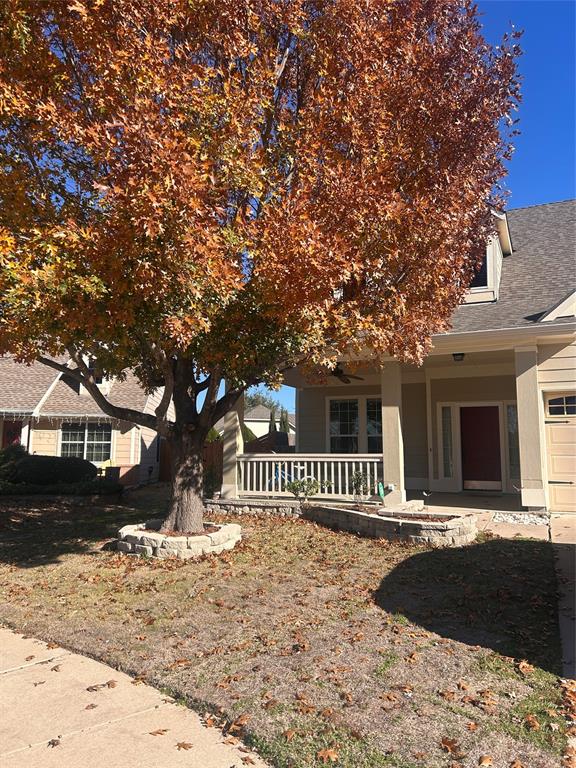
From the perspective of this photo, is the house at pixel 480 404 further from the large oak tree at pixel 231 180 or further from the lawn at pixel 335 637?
the lawn at pixel 335 637

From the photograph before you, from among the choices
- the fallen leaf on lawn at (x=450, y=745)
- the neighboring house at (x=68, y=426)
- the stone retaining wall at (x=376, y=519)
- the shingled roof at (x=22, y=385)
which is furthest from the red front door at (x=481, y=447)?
the shingled roof at (x=22, y=385)

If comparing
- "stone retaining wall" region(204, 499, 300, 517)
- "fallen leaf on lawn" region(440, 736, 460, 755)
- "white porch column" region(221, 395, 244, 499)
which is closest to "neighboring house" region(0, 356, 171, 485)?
"white porch column" region(221, 395, 244, 499)

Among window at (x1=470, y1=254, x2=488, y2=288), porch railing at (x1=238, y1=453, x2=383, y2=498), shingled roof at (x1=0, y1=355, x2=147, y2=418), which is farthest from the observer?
shingled roof at (x1=0, y1=355, x2=147, y2=418)

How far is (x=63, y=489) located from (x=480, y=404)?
11.8 m

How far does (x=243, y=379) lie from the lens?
8.34 m

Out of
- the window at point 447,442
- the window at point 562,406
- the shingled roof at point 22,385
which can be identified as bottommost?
the window at point 447,442

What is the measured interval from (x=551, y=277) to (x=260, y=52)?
8.16m

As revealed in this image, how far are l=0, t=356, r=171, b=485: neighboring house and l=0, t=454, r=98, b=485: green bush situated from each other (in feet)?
9.27

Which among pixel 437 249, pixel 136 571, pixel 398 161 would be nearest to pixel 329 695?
pixel 136 571

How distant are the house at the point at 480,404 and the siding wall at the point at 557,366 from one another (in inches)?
0.8

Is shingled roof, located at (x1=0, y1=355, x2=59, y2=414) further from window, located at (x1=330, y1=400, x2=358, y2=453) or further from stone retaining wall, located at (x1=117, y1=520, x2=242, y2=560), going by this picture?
stone retaining wall, located at (x1=117, y1=520, x2=242, y2=560)

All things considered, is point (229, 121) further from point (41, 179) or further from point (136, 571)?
point (136, 571)

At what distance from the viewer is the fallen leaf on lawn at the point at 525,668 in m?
4.37

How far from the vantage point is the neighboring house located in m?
20.0
